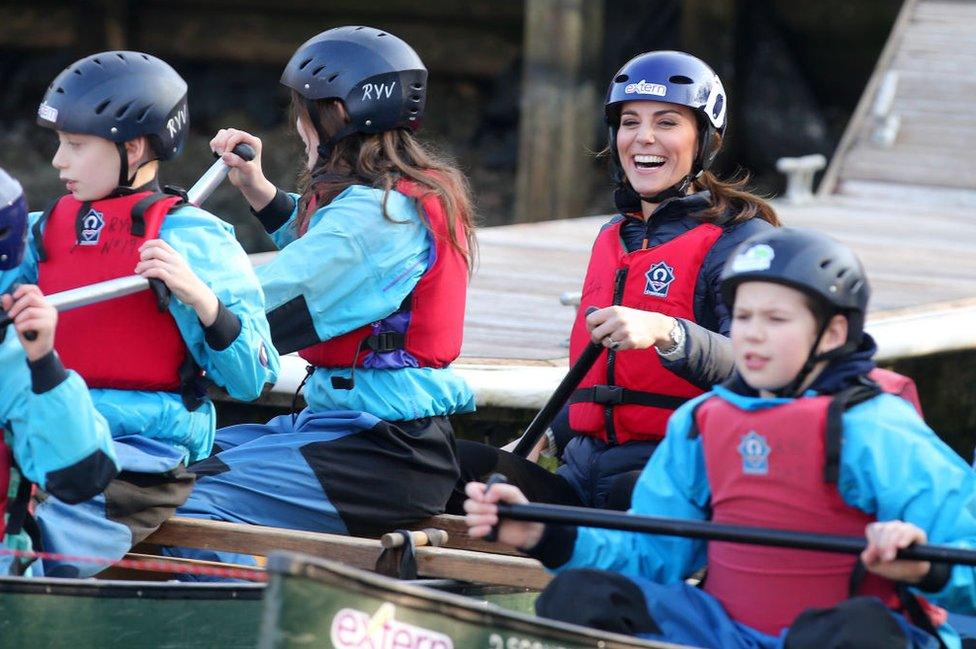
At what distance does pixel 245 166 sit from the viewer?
14.0 ft

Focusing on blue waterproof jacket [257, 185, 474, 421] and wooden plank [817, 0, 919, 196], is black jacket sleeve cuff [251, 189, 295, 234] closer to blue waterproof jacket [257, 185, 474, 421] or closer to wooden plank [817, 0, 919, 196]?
blue waterproof jacket [257, 185, 474, 421]

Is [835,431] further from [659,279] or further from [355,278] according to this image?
[355,278]

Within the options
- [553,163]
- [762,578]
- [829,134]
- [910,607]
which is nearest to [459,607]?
[762,578]

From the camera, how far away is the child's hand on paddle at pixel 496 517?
10.2ft

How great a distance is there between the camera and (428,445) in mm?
4113

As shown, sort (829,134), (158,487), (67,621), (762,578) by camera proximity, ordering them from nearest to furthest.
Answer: (762,578) → (67,621) → (158,487) → (829,134)

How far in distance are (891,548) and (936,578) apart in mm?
182

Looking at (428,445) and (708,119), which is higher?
(708,119)

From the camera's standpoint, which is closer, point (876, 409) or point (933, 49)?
point (876, 409)

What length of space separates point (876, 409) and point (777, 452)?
0.62ft

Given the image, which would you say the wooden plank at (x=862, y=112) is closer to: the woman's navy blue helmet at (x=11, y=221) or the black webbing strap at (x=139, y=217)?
the black webbing strap at (x=139, y=217)

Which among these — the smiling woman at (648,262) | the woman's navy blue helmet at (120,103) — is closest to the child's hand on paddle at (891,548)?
the smiling woman at (648,262)

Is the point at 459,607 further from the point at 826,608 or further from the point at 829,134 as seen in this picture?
the point at 829,134

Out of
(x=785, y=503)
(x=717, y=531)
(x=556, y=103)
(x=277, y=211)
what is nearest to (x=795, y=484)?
(x=785, y=503)
